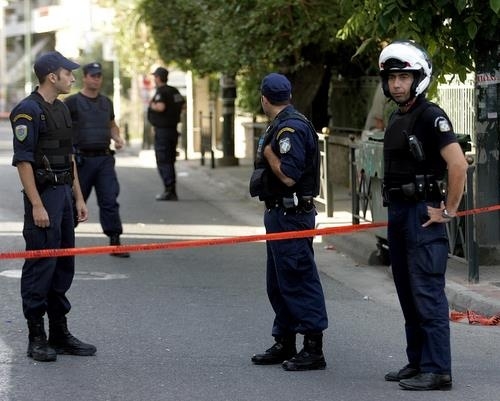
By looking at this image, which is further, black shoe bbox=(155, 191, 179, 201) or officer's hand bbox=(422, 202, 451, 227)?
black shoe bbox=(155, 191, 179, 201)

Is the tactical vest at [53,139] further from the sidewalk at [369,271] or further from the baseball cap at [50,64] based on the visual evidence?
the sidewalk at [369,271]

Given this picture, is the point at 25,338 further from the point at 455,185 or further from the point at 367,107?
the point at 367,107

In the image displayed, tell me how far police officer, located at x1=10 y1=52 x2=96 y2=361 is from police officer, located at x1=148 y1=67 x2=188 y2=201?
1021 cm

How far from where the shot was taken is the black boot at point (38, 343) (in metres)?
7.39

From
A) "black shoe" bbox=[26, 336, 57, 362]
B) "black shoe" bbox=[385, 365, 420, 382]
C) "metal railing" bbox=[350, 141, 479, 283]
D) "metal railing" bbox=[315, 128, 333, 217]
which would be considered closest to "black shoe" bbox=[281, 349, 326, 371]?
"black shoe" bbox=[385, 365, 420, 382]

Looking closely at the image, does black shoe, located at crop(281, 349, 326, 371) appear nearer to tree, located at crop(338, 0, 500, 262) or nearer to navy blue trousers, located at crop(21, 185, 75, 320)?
navy blue trousers, located at crop(21, 185, 75, 320)

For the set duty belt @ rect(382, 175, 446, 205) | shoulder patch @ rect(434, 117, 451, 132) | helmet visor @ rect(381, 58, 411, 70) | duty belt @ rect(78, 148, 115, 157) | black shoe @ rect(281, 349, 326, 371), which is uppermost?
helmet visor @ rect(381, 58, 411, 70)

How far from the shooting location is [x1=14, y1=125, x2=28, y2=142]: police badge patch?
290 inches

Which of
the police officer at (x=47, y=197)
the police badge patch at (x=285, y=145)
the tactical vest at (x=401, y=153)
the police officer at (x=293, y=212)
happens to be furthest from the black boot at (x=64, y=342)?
the tactical vest at (x=401, y=153)

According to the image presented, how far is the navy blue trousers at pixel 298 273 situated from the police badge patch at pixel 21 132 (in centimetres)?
155

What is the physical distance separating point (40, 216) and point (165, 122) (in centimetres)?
1081

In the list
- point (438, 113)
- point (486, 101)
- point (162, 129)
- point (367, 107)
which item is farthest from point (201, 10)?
point (438, 113)

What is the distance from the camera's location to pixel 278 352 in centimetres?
738

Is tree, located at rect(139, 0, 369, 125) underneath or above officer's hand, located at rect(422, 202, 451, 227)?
above
